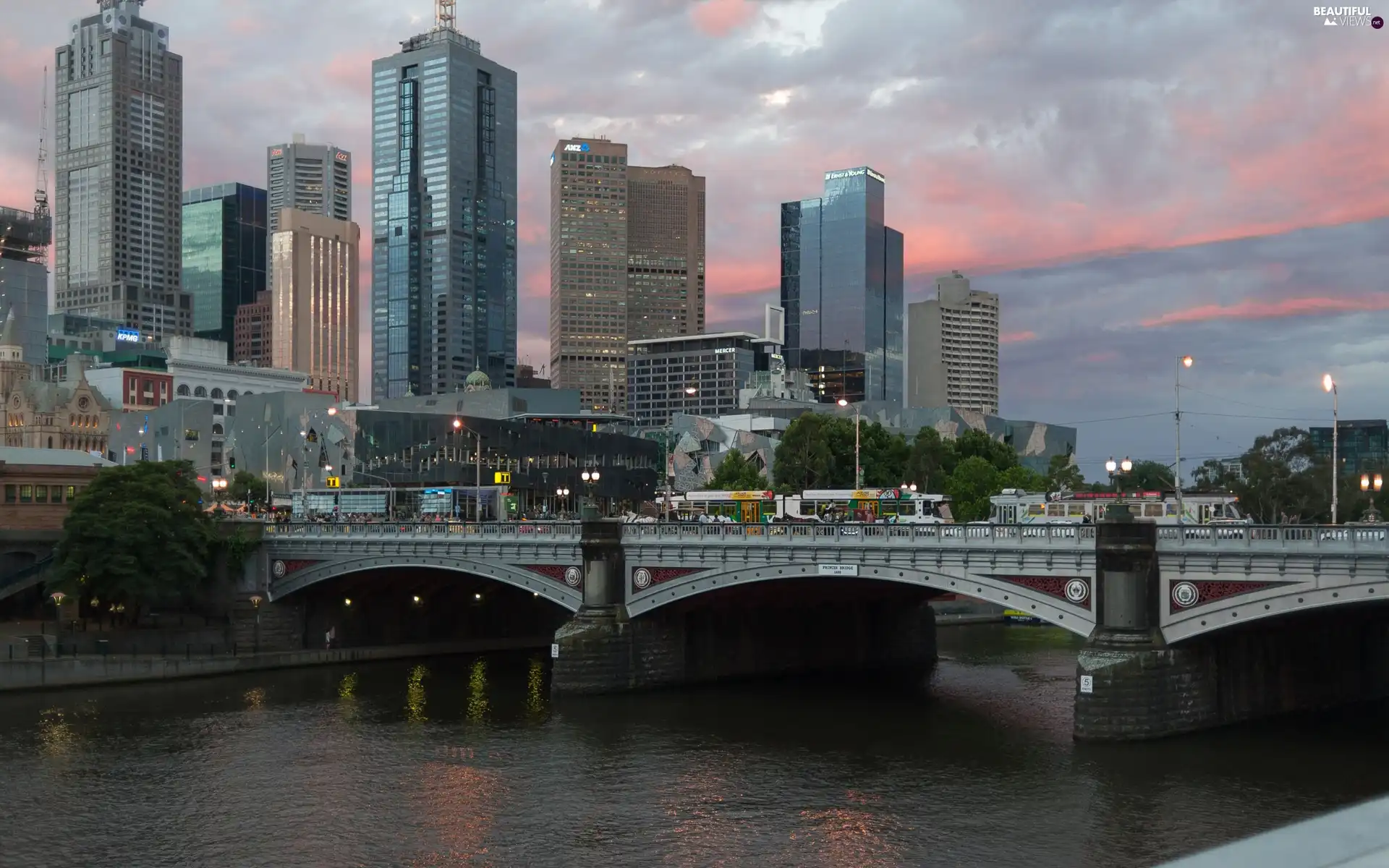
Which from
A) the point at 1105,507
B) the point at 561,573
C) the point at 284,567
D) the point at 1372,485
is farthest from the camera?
the point at 1372,485

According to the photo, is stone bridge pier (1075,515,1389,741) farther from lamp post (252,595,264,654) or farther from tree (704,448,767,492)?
tree (704,448,767,492)

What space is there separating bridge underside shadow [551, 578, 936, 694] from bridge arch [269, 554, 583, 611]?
1.93 metres

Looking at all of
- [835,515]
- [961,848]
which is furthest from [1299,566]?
[835,515]

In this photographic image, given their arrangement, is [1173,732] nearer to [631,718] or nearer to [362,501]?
[631,718]

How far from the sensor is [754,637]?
247 feet

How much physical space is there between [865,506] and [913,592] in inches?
409

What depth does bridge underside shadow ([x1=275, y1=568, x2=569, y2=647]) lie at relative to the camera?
83438 mm

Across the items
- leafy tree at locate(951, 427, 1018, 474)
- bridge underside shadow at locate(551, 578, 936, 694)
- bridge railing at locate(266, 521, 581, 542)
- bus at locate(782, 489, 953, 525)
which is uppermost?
leafy tree at locate(951, 427, 1018, 474)

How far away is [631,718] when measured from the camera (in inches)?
2381

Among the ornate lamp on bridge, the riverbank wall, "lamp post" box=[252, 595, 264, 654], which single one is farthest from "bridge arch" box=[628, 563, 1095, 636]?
the ornate lamp on bridge

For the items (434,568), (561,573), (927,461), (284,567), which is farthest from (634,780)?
→ (927,461)

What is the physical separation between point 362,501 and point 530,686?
5674cm

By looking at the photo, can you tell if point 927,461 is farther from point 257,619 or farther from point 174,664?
point 174,664

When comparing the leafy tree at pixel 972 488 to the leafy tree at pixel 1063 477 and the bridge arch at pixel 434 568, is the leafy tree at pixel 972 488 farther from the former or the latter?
the bridge arch at pixel 434 568
